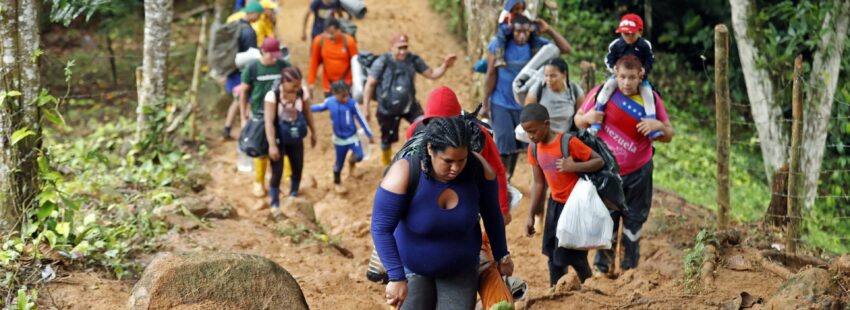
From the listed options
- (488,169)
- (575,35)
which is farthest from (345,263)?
(575,35)

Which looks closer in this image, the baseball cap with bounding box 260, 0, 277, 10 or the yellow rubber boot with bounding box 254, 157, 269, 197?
the yellow rubber boot with bounding box 254, 157, 269, 197

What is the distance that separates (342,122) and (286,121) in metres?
1.12

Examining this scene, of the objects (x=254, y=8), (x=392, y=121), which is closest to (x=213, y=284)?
(x=392, y=121)

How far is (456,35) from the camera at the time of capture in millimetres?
17719

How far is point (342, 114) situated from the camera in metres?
10.6

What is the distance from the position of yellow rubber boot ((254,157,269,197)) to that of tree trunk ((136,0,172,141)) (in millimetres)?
1488

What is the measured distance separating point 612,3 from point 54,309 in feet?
43.9

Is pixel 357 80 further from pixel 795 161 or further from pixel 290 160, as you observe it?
pixel 795 161

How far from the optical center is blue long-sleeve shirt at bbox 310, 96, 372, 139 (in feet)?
34.7

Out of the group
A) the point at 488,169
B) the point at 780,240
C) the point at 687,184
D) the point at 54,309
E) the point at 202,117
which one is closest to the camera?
the point at 488,169

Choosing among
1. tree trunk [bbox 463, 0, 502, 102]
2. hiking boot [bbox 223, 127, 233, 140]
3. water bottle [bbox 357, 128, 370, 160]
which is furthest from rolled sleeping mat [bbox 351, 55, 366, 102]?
hiking boot [bbox 223, 127, 233, 140]

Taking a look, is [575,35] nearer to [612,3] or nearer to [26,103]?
[612,3]

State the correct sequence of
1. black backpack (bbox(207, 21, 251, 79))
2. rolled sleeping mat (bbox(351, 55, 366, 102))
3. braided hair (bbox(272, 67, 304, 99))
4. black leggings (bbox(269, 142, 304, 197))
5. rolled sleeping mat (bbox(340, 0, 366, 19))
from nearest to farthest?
braided hair (bbox(272, 67, 304, 99)) → black leggings (bbox(269, 142, 304, 197)) → rolled sleeping mat (bbox(351, 55, 366, 102)) → black backpack (bbox(207, 21, 251, 79)) → rolled sleeping mat (bbox(340, 0, 366, 19))

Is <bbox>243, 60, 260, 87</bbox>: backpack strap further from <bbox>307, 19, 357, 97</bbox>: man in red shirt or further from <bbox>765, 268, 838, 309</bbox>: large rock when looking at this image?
<bbox>765, 268, 838, 309</bbox>: large rock
